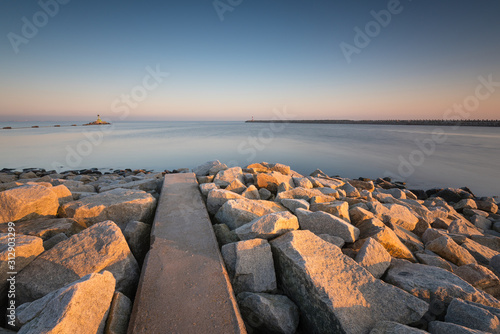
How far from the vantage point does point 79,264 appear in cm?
218

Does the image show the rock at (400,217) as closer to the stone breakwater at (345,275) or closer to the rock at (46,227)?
the stone breakwater at (345,275)

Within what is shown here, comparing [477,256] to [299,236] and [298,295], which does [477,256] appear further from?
[298,295]

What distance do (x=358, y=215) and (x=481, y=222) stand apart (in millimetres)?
4503

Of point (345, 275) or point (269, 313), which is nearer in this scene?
point (269, 313)

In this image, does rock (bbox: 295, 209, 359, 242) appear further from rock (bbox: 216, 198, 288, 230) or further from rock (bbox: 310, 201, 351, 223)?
rock (bbox: 216, 198, 288, 230)

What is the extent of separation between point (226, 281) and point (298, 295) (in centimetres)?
73

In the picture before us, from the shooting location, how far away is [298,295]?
2.12m

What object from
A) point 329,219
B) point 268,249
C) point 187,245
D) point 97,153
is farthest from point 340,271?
point 97,153

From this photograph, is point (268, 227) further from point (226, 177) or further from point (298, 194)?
point (226, 177)

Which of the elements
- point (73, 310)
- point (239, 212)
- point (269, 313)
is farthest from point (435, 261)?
point (73, 310)

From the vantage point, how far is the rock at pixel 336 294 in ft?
5.88

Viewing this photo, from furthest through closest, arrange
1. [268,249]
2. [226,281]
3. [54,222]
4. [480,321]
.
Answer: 1. [54,222]
2. [268,249]
3. [226,281]
4. [480,321]

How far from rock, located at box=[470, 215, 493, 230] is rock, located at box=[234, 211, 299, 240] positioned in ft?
19.2

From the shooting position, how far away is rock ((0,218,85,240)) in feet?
9.07
